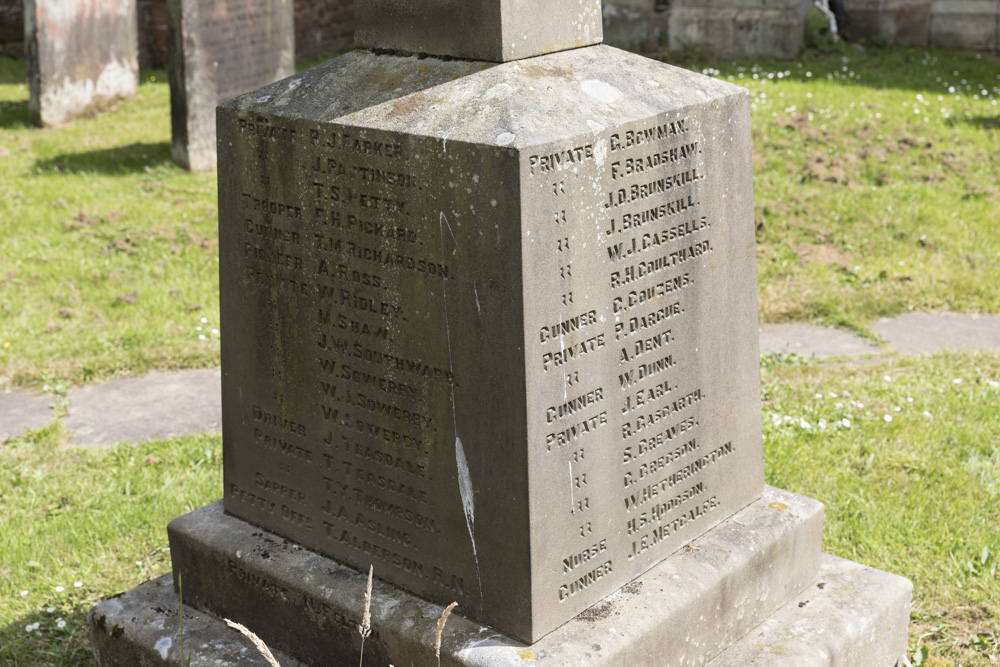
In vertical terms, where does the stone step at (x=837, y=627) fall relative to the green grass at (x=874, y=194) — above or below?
below

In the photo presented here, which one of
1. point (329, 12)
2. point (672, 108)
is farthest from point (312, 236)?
point (329, 12)

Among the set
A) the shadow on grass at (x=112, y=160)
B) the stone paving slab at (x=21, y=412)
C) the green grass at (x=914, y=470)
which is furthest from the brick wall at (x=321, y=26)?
the green grass at (x=914, y=470)

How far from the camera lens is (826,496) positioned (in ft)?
13.8

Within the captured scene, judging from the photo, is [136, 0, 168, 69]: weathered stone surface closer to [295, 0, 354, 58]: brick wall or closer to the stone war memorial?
[295, 0, 354, 58]: brick wall

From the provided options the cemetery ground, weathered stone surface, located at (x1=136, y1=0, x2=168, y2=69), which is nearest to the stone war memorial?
the cemetery ground

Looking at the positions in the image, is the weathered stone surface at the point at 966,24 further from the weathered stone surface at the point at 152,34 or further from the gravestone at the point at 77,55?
the weathered stone surface at the point at 152,34

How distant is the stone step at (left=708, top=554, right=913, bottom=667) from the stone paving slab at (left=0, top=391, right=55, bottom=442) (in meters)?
3.38

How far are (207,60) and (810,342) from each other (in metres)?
5.42

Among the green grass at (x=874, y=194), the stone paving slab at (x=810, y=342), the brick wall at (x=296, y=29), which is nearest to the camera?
the stone paving slab at (x=810, y=342)

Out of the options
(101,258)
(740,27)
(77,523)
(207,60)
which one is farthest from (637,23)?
(77,523)

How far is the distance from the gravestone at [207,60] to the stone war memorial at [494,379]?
616cm

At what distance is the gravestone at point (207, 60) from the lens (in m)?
8.84

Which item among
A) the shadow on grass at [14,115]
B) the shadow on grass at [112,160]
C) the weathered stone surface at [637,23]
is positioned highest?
the weathered stone surface at [637,23]

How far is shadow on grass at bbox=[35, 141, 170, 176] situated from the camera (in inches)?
351
